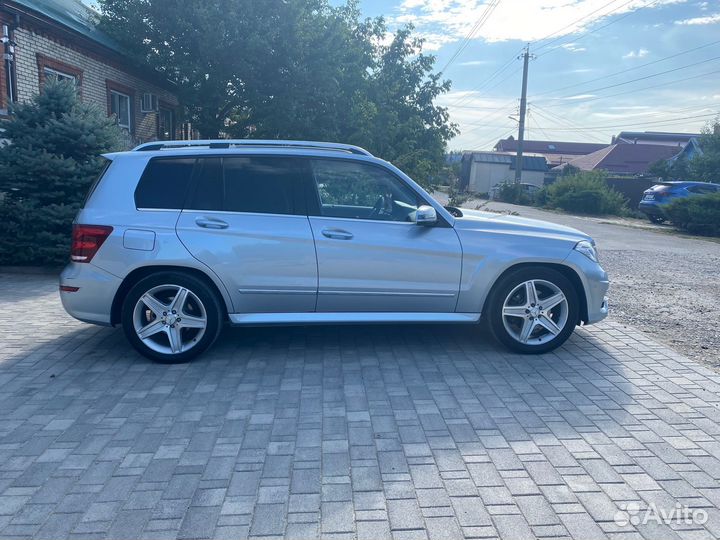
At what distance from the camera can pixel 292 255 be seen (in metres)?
5.25

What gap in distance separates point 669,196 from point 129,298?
26489 mm

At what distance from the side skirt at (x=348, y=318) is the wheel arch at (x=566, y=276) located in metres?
0.31

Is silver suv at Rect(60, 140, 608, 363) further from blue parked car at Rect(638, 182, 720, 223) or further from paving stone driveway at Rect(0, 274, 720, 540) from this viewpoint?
blue parked car at Rect(638, 182, 720, 223)

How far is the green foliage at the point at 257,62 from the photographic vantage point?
16.2 meters

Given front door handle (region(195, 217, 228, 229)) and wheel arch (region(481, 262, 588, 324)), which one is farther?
wheel arch (region(481, 262, 588, 324))

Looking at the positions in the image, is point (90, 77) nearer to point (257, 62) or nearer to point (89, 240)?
point (257, 62)

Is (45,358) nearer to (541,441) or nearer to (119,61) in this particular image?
(541,441)

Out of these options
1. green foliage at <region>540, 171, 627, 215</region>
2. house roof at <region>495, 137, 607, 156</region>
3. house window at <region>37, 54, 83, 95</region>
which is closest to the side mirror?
house window at <region>37, 54, 83, 95</region>

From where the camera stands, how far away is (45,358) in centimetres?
539

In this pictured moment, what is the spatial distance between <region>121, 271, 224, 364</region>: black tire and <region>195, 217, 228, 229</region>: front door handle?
444mm

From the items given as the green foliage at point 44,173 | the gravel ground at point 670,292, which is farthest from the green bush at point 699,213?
the green foliage at point 44,173

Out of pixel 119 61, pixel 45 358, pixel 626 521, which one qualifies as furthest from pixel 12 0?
pixel 626 521

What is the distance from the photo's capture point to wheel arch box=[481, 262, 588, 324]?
18.2 ft
